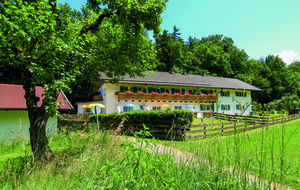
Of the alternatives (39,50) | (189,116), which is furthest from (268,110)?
(189,116)

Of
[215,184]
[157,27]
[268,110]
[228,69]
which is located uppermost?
[228,69]

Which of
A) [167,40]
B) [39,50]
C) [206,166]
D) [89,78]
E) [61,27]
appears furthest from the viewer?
[167,40]

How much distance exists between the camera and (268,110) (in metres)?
2.43

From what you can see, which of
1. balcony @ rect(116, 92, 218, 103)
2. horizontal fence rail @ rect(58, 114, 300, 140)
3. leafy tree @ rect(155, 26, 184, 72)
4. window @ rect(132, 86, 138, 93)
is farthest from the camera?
leafy tree @ rect(155, 26, 184, 72)

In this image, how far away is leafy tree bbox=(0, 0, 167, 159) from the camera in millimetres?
3949

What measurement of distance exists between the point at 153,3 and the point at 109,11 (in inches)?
72.3

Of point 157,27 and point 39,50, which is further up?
point 157,27

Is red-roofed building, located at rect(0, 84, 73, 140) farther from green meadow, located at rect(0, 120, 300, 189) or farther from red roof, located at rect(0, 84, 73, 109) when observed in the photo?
green meadow, located at rect(0, 120, 300, 189)

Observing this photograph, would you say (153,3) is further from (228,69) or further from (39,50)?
(228,69)

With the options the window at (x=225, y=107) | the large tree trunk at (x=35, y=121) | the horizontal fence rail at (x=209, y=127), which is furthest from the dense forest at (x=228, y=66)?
the large tree trunk at (x=35, y=121)

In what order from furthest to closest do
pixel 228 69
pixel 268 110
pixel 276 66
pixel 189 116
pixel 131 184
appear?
pixel 276 66 → pixel 228 69 → pixel 189 116 → pixel 268 110 → pixel 131 184

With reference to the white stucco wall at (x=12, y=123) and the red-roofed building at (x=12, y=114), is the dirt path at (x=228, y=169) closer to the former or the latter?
the red-roofed building at (x=12, y=114)

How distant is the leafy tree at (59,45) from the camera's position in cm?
395

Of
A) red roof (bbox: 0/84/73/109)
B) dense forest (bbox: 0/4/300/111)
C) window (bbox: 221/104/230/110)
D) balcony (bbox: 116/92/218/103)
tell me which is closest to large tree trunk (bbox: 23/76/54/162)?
red roof (bbox: 0/84/73/109)
